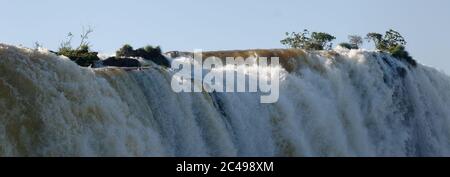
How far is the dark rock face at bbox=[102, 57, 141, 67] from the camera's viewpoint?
101ft

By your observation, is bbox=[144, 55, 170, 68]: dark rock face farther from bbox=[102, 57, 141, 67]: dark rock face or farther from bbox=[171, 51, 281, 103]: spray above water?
bbox=[102, 57, 141, 67]: dark rock face

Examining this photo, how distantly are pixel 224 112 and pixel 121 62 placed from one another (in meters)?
5.12

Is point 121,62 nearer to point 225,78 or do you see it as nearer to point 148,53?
point 225,78

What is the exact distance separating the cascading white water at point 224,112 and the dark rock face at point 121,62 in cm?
417

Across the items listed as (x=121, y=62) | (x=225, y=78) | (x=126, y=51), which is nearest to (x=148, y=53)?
(x=126, y=51)

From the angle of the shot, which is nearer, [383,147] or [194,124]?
[194,124]

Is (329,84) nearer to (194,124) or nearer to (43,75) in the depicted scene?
(194,124)

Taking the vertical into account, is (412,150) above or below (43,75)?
below

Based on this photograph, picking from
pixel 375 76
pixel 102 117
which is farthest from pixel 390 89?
pixel 102 117

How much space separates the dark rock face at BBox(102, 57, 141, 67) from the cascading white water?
164 inches

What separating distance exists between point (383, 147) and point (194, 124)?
14970 mm

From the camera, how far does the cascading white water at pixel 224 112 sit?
18.9 metres

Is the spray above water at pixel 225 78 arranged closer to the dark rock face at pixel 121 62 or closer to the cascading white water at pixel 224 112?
the cascading white water at pixel 224 112
